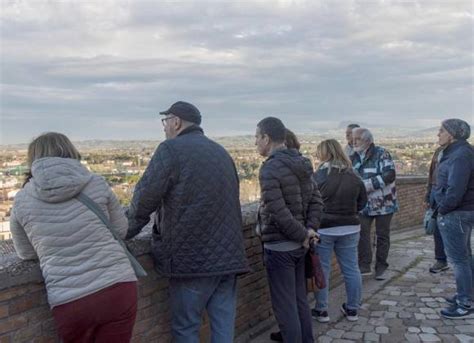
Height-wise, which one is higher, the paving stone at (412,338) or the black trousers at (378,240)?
the black trousers at (378,240)

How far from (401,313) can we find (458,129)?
6.24 feet

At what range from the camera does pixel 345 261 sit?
494cm

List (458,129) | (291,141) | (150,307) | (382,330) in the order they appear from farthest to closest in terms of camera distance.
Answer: (458,129) → (382,330) → (291,141) → (150,307)

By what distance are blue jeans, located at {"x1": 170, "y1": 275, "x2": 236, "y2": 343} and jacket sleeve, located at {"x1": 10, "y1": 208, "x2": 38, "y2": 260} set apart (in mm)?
897

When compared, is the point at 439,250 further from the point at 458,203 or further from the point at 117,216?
the point at 117,216

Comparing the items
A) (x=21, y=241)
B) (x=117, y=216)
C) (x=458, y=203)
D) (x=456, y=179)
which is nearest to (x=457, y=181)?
(x=456, y=179)

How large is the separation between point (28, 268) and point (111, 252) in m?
0.44

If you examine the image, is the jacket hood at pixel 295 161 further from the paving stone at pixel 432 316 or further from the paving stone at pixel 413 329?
the paving stone at pixel 432 316

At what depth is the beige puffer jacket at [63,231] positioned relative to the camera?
243 cm

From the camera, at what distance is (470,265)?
5.07 m

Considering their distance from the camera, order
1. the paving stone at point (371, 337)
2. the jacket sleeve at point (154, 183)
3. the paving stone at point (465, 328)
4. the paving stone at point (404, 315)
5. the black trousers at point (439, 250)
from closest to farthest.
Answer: the jacket sleeve at point (154, 183) → the paving stone at point (371, 337) → the paving stone at point (465, 328) → the paving stone at point (404, 315) → the black trousers at point (439, 250)

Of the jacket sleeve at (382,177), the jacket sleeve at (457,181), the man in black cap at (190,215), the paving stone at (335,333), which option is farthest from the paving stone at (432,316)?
the man in black cap at (190,215)

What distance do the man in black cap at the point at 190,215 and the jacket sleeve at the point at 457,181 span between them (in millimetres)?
2378

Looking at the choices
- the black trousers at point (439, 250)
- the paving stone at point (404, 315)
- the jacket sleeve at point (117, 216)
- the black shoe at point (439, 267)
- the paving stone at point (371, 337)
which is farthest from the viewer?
the black trousers at point (439, 250)
